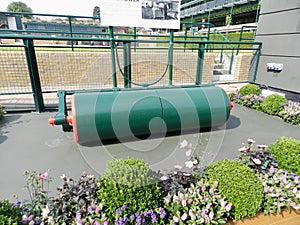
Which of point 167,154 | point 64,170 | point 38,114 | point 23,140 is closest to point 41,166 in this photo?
point 64,170

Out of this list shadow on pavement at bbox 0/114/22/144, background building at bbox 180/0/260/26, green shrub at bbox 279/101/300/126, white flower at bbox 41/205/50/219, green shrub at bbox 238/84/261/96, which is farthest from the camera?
background building at bbox 180/0/260/26

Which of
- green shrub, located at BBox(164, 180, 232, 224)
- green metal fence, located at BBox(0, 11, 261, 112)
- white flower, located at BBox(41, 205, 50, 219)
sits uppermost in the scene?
green metal fence, located at BBox(0, 11, 261, 112)

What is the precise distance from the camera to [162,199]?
5.49 ft

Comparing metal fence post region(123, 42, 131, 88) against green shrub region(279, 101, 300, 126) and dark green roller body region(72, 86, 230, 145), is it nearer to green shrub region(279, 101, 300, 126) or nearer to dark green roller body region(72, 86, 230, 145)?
A: dark green roller body region(72, 86, 230, 145)

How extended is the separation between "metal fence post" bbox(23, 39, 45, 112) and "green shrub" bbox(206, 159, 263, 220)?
3.85 metres

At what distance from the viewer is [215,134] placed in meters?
3.26

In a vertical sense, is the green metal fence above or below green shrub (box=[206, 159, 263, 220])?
above

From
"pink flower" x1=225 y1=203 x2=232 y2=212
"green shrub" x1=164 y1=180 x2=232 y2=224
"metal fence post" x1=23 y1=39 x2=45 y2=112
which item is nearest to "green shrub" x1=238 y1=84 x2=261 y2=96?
"green shrub" x1=164 y1=180 x2=232 y2=224

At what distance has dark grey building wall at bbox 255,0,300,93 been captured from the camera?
4.21m

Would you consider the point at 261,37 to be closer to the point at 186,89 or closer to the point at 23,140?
the point at 186,89

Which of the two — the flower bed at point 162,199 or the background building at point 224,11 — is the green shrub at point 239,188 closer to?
the flower bed at point 162,199

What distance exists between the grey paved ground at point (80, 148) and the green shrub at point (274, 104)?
0.39 meters

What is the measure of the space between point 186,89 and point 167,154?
120cm

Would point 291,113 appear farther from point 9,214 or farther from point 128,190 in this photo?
point 9,214
